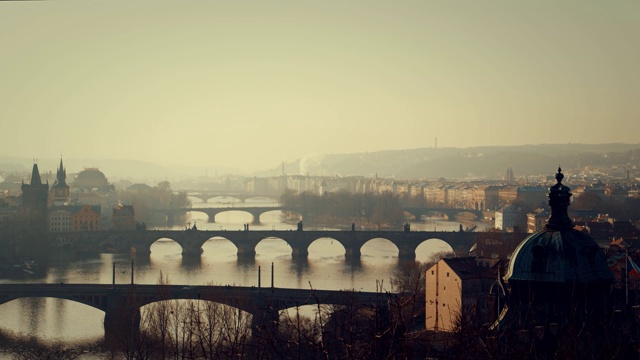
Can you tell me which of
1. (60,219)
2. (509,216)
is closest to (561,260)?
(60,219)

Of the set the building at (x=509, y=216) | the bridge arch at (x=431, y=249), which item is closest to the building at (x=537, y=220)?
the building at (x=509, y=216)

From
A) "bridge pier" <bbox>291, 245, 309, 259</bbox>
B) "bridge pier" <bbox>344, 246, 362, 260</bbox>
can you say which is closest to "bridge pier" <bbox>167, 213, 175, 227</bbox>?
"bridge pier" <bbox>291, 245, 309, 259</bbox>

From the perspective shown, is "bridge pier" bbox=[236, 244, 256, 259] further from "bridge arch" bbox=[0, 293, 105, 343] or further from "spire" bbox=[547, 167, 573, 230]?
"spire" bbox=[547, 167, 573, 230]

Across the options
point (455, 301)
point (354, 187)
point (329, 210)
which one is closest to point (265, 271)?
point (455, 301)

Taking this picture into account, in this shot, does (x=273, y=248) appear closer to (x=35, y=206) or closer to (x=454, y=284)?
(x=35, y=206)

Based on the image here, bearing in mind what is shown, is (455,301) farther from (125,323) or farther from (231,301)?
(125,323)
